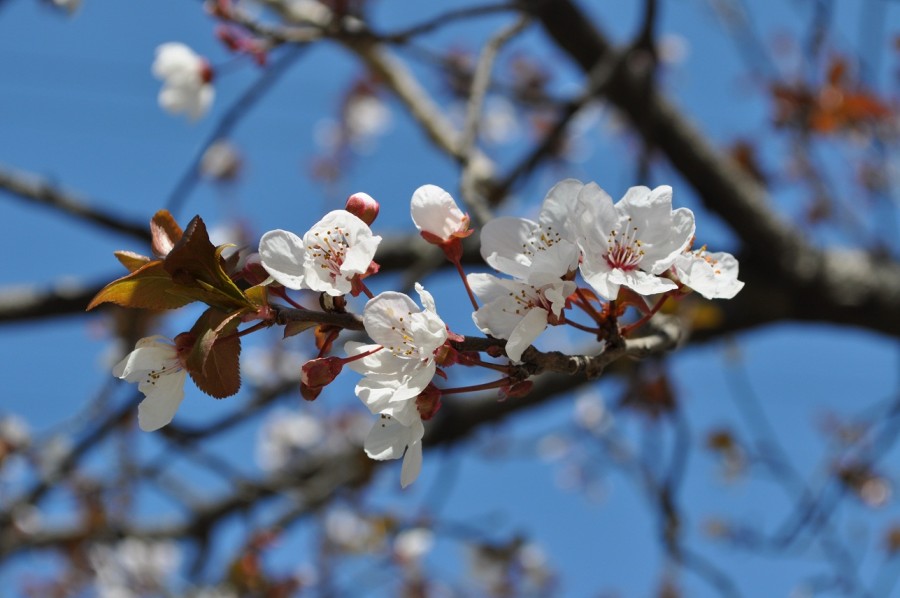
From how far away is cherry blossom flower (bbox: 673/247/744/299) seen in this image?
31.4 inches

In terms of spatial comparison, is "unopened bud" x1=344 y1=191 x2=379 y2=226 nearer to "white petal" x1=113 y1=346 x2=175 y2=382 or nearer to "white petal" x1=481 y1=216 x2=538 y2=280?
"white petal" x1=481 y1=216 x2=538 y2=280

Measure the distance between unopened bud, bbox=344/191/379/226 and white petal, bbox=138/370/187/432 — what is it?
254 mm

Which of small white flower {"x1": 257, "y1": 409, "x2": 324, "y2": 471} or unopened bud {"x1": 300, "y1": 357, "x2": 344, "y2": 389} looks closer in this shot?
unopened bud {"x1": 300, "y1": 357, "x2": 344, "y2": 389}

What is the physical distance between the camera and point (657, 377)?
2996 millimetres

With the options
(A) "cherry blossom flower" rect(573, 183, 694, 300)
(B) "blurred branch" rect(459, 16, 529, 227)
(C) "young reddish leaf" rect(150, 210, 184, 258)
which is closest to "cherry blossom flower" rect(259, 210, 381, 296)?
(C) "young reddish leaf" rect(150, 210, 184, 258)

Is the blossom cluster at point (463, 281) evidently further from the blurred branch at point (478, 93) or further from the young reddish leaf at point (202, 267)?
the blurred branch at point (478, 93)

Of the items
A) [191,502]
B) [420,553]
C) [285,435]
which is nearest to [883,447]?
[420,553]

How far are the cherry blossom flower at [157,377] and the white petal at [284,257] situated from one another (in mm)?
173

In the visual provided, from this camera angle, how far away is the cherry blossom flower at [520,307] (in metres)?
0.73

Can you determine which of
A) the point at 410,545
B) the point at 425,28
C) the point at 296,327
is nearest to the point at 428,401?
the point at 296,327

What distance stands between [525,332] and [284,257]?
0.24 metres

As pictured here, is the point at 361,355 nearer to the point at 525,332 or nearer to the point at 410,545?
the point at 525,332

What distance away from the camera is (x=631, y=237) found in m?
0.81

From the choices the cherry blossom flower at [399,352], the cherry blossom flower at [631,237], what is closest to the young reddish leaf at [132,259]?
the cherry blossom flower at [399,352]
